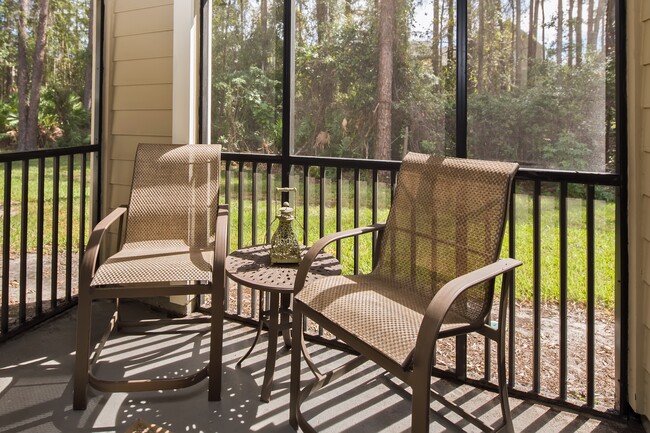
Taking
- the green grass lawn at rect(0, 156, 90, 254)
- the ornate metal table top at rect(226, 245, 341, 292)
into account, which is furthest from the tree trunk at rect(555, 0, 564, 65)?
A: the green grass lawn at rect(0, 156, 90, 254)

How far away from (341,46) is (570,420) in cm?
207

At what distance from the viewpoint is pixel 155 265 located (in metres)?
2.33

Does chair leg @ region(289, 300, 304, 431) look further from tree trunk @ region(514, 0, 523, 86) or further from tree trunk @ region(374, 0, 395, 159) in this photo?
tree trunk @ region(514, 0, 523, 86)

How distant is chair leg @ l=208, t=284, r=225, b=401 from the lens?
2221 mm

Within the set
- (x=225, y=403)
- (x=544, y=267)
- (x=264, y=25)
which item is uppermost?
(x=264, y=25)

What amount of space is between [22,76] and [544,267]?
2981mm

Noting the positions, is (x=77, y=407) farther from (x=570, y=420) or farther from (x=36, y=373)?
(x=570, y=420)

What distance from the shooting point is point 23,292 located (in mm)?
2865

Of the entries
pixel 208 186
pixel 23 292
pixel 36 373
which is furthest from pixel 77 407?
pixel 208 186

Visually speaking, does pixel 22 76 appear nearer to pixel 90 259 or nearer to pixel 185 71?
pixel 185 71

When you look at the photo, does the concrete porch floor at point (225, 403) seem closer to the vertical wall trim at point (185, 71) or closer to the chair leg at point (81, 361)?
the chair leg at point (81, 361)

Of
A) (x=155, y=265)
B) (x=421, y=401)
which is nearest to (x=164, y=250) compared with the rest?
(x=155, y=265)

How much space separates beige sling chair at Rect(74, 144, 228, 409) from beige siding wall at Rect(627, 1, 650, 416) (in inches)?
65.9

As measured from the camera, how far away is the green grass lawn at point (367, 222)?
222cm
